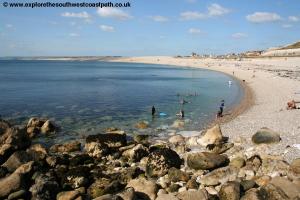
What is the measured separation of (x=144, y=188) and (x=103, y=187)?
85.0 inches

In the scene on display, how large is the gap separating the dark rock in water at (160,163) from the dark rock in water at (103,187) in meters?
2.21

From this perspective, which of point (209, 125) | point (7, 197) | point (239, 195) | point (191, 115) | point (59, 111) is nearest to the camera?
point (239, 195)

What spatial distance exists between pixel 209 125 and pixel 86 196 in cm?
1978

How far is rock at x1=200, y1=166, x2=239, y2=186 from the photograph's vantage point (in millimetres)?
18625

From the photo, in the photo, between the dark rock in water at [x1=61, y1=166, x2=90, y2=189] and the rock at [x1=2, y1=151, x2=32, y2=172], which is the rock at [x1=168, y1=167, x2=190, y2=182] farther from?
the rock at [x1=2, y1=151, x2=32, y2=172]

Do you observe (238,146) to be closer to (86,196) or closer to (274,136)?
(274,136)

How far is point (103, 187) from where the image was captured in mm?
18266

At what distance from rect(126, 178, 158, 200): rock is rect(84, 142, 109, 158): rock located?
→ 5664 mm

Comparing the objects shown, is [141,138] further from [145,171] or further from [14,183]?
[14,183]

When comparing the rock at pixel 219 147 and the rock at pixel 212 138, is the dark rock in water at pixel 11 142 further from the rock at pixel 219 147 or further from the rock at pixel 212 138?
the rock at pixel 219 147

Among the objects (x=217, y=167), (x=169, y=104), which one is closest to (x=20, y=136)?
(x=217, y=167)

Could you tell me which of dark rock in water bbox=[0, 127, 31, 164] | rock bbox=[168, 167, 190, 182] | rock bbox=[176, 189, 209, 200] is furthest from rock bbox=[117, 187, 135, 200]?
dark rock in water bbox=[0, 127, 31, 164]

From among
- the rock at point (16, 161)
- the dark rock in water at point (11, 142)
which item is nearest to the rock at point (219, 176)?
the rock at point (16, 161)

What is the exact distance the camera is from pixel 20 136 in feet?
86.2
